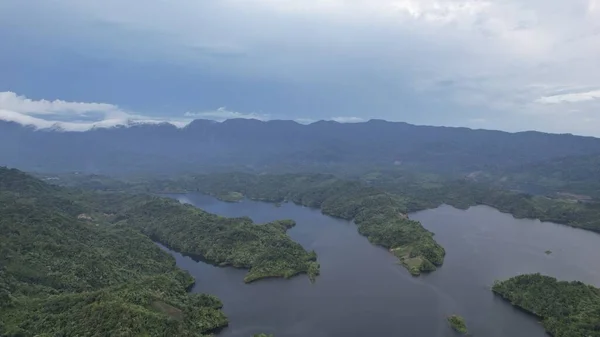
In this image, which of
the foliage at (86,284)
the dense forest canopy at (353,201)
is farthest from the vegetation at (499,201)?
the foliage at (86,284)

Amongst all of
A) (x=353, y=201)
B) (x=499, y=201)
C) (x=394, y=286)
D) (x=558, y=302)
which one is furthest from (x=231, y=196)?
(x=558, y=302)

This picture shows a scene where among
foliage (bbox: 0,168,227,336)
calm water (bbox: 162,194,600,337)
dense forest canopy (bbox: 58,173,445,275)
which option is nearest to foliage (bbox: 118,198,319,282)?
calm water (bbox: 162,194,600,337)

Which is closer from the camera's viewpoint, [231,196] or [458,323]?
[458,323]

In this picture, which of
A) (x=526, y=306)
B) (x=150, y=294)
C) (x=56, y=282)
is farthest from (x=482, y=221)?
(x=56, y=282)

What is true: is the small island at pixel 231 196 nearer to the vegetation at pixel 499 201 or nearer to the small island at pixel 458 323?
the vegetation at pixel 499 201

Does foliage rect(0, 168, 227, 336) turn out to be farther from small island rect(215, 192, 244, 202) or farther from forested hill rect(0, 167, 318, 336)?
small island rect(215, 192, 244, 202)

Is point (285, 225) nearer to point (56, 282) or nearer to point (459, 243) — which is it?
point (459, 243)

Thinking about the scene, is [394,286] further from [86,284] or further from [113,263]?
[86,284]
